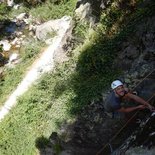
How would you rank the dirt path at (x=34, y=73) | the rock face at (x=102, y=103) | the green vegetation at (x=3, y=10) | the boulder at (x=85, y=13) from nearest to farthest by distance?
the rock face at (x=102, y=103), the boulder at (x=85, y=13), the dirt path at (x=34, y=73), the green vegetation at (x=3, y=10)

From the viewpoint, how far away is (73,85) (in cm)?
1603

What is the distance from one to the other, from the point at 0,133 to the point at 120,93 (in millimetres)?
9046

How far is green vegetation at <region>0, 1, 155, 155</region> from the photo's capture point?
14.8 meters

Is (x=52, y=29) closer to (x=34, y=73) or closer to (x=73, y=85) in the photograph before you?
(x=34, y=73)

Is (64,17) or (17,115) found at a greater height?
(64,17)

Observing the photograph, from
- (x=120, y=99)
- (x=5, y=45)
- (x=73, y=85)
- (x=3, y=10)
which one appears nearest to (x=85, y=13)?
(x=73, y=85)

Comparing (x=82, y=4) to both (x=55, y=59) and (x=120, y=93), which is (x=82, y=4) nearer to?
(x=55, y=59)

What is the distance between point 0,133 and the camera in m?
18.1

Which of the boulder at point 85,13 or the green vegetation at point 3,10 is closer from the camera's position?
the boulder at point 85,13

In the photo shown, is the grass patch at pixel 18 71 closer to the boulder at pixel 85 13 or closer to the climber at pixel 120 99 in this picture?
the boulder at pixel 85 13

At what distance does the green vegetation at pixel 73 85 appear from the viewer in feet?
48.4

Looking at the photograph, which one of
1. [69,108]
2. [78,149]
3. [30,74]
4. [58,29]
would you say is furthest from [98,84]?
[58,29]

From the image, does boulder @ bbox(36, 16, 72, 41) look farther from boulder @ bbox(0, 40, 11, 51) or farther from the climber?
the climber

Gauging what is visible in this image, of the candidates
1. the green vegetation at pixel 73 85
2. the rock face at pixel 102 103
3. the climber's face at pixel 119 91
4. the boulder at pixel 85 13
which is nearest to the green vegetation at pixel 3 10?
the boulder at pixel 85 13
